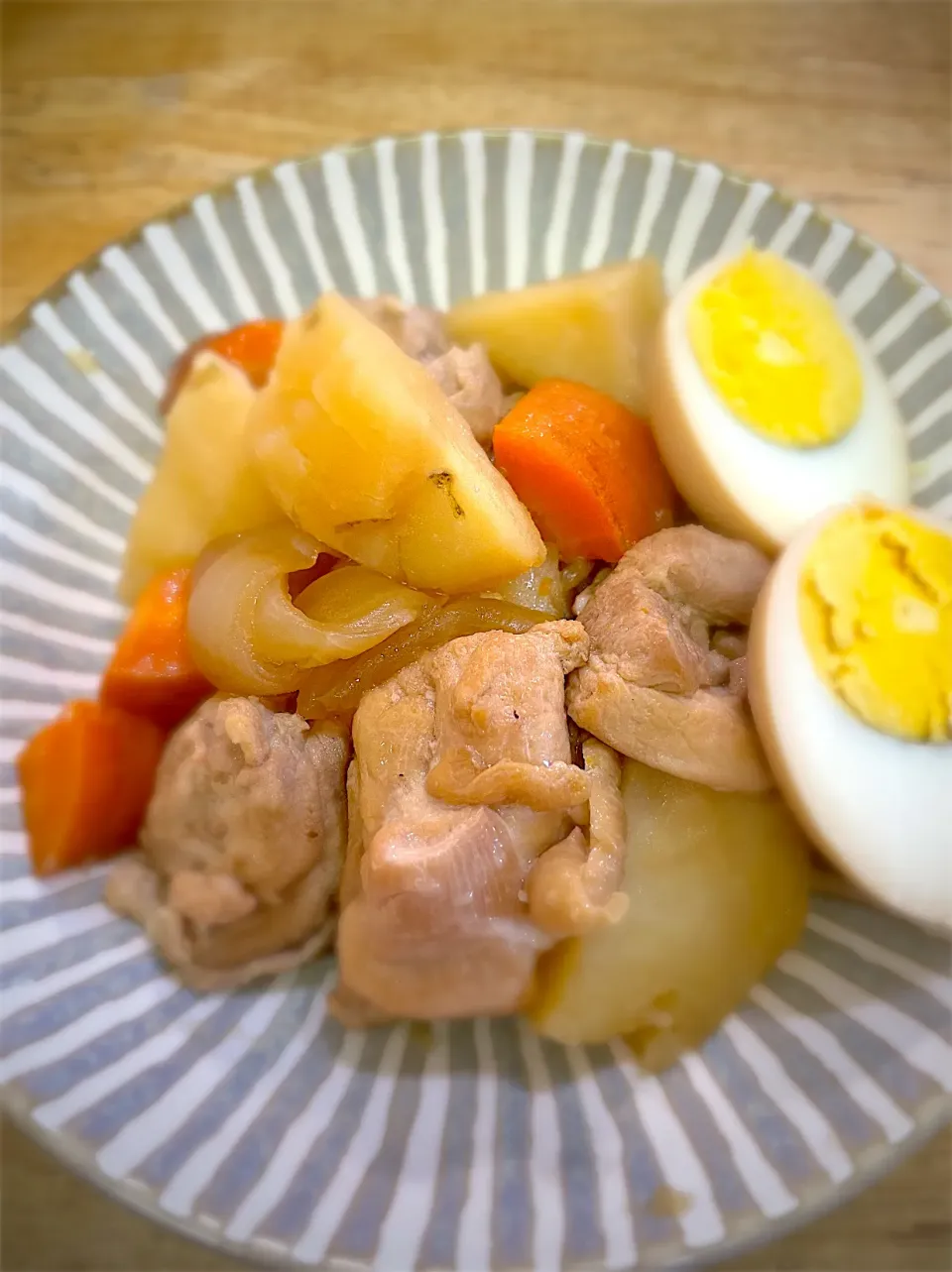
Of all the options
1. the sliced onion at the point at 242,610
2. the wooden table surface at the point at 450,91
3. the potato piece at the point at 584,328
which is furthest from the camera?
the wooden table surface at the point at 450,91

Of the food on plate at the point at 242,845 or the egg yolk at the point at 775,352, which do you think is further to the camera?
the egg yolk at the point at 775,352

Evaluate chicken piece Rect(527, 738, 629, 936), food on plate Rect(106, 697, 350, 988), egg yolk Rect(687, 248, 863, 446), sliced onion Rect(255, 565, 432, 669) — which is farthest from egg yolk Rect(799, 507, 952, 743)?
food on plate Rect(106, 697, 350, 988)

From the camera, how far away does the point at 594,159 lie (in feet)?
6.17

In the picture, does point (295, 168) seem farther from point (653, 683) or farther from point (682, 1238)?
point (682, 1238)

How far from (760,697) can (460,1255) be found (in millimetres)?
881

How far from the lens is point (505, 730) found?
1239 millimetres

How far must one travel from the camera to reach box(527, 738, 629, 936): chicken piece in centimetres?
117

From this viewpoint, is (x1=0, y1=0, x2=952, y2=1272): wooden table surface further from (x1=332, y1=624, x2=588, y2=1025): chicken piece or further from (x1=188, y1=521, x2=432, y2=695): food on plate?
(x1=332, y1=624, x2=588, y2=1025): chicken piece

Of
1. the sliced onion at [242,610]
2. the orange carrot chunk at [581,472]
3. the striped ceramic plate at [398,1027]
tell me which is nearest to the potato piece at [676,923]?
the striped ceramic plate at [398,1027]

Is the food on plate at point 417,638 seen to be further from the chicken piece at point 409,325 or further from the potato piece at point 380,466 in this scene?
the chicken piece at point 409,325

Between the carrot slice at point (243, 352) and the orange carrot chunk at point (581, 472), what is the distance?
573 millimetres

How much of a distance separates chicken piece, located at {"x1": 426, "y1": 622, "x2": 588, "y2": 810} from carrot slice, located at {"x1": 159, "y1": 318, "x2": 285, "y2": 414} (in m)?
0.87

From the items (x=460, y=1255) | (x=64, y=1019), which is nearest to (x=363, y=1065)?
(x=460, y=1255)

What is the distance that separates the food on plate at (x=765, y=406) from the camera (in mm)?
1464
